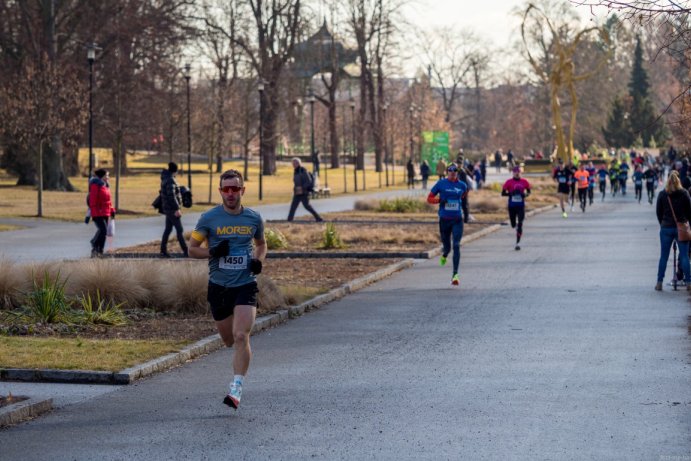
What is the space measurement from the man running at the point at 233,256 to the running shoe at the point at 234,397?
25 centimetres

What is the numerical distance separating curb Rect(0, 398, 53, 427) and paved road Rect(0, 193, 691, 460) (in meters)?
0.12

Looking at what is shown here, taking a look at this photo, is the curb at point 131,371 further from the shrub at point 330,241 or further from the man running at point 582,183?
the man running at point 582,183

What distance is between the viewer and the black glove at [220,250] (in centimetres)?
969

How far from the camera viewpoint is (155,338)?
13.4 metres

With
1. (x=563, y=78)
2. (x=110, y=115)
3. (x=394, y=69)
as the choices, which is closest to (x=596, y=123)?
(x=394, y=69)

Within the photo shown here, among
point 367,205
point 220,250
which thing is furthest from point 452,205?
point 367,205

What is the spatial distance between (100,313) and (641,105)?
10794cm

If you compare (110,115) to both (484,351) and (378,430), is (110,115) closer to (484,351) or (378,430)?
(484,351)

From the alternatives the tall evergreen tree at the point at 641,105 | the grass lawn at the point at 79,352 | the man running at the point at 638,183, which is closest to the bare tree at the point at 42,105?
the man running at the point at 638,183

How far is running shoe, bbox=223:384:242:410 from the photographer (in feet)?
30.6

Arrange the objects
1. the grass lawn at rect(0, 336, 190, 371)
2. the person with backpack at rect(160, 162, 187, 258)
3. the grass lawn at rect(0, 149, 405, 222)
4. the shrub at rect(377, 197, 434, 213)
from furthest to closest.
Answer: the shrub at rect(377, 197, 434, 213)
the grass lawn at rect(0, 149, 405, 222)
the person with backpack at rect(160, 162, 187, 258)
the grass lawn at rect(0, 336, 190, 371)

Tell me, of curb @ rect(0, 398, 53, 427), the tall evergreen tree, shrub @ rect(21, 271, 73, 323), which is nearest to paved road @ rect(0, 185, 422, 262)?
shrub @ rect(21, 271, 73, 323)

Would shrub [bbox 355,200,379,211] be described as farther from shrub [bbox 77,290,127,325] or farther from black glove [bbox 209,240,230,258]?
black glove [bbox 209,240,230,258]

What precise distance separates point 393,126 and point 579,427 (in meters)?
84.6
